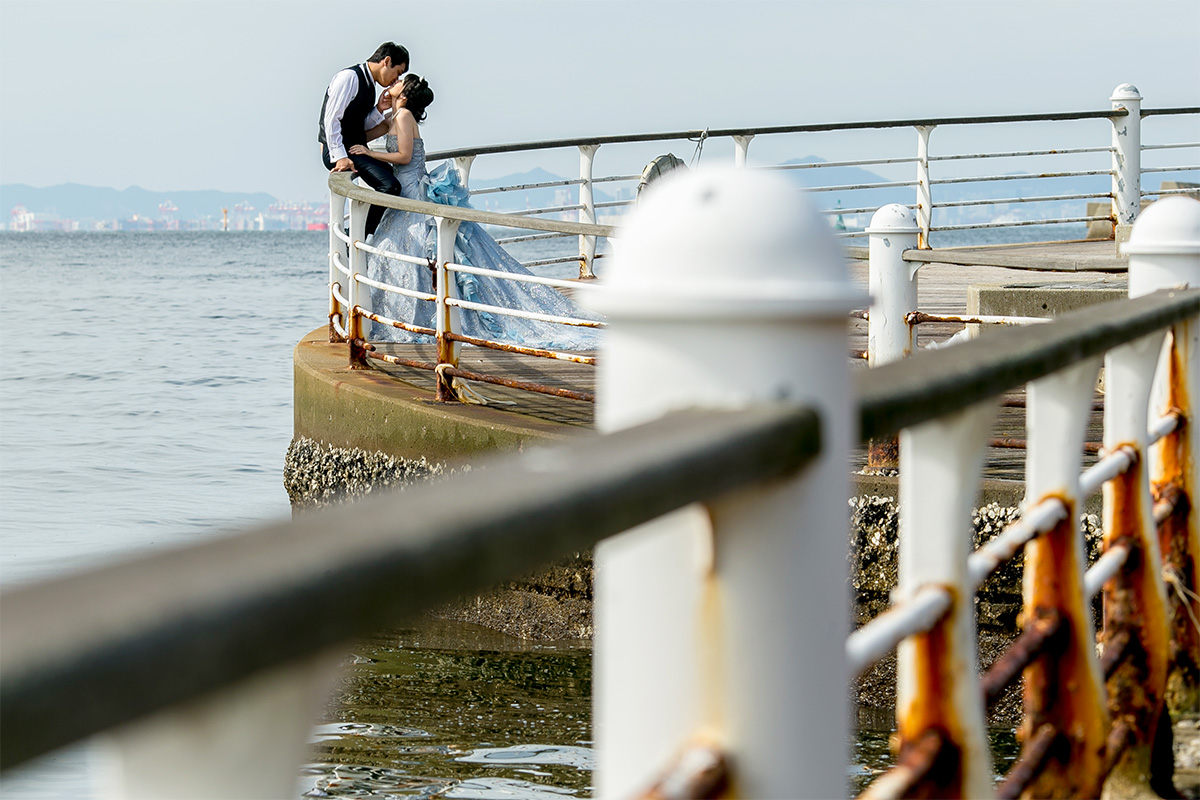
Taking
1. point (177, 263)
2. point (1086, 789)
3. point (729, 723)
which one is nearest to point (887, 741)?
point (1086, 789)

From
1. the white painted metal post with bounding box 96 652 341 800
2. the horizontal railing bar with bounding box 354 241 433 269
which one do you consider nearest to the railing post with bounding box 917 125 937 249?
the horizontal railing bar with bounding box 354 241 433 269

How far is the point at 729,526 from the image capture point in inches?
46.3

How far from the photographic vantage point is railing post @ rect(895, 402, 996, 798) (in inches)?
68.4

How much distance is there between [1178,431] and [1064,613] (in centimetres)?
102

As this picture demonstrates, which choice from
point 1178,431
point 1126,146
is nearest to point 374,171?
point 1178,431

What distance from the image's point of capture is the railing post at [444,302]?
6414 mm

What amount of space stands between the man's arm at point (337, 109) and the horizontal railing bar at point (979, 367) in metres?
6.85

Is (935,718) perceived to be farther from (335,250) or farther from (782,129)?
(782,129)

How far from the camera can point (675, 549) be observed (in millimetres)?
1185

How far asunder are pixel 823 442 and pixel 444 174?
8376 mm

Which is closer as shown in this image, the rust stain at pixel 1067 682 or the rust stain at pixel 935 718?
the rust stain at pixel 935 718

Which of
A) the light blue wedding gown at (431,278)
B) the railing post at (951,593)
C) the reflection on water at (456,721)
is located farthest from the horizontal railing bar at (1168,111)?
the railing post at (951,593)

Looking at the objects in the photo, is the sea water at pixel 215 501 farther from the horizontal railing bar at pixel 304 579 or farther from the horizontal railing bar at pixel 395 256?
the horizontal railing bar at pixel 395 256

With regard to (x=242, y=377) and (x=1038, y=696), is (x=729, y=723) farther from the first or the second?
(x=242, y=377)
